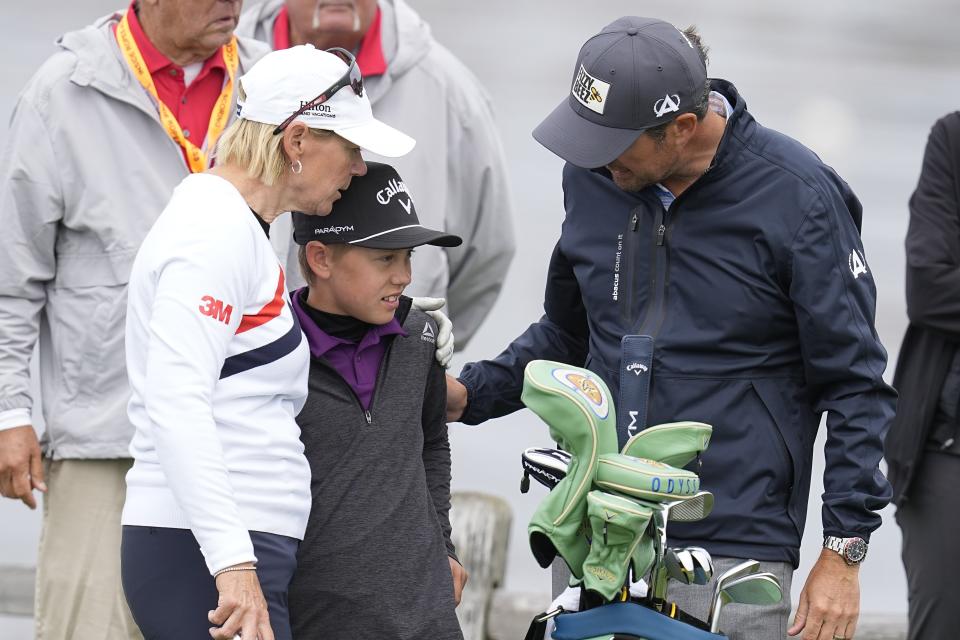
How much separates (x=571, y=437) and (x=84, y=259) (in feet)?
5.09

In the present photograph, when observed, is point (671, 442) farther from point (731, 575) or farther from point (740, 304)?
point (740, 304)

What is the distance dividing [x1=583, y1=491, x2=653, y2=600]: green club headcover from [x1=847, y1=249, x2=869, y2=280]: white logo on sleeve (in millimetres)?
662

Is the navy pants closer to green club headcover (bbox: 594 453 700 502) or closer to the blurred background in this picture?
green club headcover (bbox: 594 453 700 502)

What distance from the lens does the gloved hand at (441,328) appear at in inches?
123

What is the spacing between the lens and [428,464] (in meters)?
3.18

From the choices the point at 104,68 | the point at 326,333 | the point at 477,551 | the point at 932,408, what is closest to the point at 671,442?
the point at 326,333

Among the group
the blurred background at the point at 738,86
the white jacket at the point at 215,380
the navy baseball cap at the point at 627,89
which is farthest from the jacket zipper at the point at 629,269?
the blurred background at the point at 738,86

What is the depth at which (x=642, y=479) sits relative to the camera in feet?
8.57

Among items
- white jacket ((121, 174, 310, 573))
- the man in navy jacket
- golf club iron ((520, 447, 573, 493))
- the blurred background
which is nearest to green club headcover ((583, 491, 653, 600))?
golf club iron ((520, 447, 573, 493))

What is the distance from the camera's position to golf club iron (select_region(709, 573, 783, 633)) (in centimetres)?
279

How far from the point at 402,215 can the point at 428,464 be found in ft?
1.62

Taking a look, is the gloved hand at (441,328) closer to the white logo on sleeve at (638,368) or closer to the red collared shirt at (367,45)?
the white logo on sleeve at (638,368)

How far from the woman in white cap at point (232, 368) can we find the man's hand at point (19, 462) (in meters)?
1.06

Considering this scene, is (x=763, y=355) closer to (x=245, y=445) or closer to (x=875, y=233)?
(x=245, y=445)
